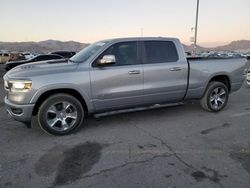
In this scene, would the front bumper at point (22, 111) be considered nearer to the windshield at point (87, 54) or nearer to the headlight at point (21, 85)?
the headlight at point (21, 85)

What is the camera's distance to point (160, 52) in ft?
20.5

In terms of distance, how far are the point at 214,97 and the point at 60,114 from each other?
410cm

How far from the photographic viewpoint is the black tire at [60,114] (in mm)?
5148

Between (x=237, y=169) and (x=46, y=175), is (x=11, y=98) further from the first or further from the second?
(x=237, y=169)

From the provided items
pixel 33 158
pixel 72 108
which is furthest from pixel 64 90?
pixel 33 158

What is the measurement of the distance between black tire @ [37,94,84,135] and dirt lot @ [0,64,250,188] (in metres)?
0.19

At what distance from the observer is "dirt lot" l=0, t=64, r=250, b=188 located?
354 cm

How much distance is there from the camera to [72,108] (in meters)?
5.38

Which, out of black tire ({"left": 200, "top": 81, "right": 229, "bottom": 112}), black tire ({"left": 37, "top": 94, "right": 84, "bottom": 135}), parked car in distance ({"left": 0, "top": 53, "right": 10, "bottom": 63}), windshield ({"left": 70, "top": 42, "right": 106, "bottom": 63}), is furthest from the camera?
parked car in distance ({"left": 0, "top": 53, "right": 10, "bottom": 63})

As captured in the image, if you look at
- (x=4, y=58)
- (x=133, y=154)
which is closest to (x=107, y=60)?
(x=133, y=154)

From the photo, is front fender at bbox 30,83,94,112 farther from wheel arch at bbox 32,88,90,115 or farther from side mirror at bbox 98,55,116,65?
side mirror at bbox 98,55,116,65

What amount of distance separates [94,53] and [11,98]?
1856 millimetres

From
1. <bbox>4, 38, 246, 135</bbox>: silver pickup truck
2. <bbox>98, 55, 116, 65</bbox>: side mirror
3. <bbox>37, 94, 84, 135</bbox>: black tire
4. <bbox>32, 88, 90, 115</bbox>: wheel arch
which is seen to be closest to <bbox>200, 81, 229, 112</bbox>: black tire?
<bbox>4, 38, 246, 135</bbox>: silver pickup truck

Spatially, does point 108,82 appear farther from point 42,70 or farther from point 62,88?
point 42,70
